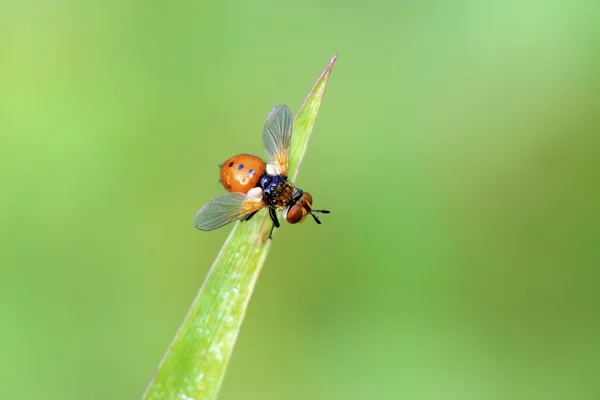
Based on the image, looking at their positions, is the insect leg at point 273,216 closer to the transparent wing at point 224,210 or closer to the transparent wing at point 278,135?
the transparent wing at point 224,210

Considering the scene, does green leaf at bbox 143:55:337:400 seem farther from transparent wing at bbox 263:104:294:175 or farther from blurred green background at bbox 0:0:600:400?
blurred green background at bbox 0:0:600:400

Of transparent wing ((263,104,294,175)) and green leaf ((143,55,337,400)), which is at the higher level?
transparent wing ((263,104,294,175))

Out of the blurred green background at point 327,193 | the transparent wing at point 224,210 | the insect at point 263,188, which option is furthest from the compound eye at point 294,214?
the blurred green background at point 327,193

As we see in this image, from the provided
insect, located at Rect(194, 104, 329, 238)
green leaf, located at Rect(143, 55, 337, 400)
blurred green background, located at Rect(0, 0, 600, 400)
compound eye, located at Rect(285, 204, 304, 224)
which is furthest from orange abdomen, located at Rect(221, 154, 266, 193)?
green leaf, located at Rect(143, 55, 337, 400)

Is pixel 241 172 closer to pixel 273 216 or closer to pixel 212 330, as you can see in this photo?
pixel 273 216

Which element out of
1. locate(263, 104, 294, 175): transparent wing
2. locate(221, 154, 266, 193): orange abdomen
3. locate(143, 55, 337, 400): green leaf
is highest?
locate(263, 104, 294, 175): transparent wing

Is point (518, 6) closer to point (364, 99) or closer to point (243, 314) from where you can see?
point (364, 99)

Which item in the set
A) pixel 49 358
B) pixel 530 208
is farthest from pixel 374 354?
pixel 49 358

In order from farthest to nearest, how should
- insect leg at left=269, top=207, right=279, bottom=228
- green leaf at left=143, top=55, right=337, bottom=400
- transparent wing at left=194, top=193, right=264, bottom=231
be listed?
transparent wing at left=194, top=193, right=264, bottom=231
insect leg at left=269, top=207, right=279, bottom=228
green leaf at left=143, top=55, right=337, bottom=400
